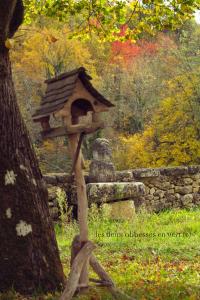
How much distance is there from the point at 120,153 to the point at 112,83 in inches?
348

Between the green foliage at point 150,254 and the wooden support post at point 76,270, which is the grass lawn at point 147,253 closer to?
the green foliage at point 150,254

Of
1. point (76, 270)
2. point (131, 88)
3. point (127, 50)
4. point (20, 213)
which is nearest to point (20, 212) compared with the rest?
point (20, 213)

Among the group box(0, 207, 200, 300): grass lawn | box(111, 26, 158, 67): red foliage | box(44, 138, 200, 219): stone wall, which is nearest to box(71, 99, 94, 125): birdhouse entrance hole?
box(0, 207, 200, 300): grass lawn

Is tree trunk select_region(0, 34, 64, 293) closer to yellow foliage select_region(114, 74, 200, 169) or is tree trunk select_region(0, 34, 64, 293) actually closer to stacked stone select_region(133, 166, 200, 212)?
stacked stone select_region(133, 166, 200, 212)

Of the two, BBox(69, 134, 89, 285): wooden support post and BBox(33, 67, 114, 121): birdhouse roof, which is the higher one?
BBox(33, 67, 114, 121): birdhouse roof

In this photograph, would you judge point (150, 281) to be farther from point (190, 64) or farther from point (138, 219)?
point (190, 64)

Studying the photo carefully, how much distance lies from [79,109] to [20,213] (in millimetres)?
1253

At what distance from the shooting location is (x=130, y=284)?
5727mm

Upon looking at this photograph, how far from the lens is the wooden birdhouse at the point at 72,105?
4.93 metres

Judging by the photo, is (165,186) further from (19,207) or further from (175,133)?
(19,207)

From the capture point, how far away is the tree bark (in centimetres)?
503

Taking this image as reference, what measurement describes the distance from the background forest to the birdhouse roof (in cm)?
1331

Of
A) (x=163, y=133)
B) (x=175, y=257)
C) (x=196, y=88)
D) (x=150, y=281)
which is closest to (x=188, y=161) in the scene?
(x=163, y=133)

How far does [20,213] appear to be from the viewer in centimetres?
506
